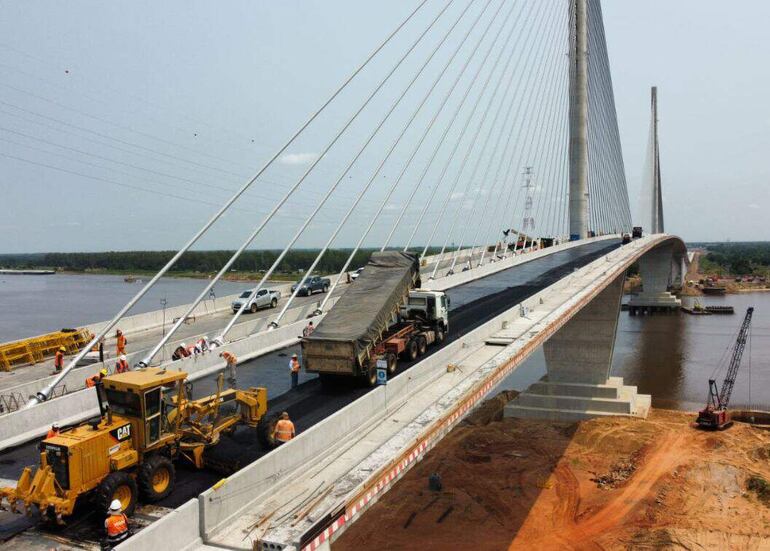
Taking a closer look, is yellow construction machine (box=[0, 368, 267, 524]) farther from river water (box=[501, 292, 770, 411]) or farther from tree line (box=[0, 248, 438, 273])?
tree line (box=[0, 248, 438, 273])

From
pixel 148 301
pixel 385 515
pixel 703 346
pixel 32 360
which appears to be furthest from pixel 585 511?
pixel 148 301

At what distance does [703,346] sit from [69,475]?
192 feet

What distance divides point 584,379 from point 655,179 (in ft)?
265

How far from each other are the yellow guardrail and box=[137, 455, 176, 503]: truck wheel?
1280 cm

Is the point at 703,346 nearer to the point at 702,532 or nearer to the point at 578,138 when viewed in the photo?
the point at 578,138

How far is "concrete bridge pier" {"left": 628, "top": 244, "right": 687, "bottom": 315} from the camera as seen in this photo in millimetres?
81438

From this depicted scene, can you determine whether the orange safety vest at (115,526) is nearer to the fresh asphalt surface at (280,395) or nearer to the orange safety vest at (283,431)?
the fresh asphalt surface at (280,395)

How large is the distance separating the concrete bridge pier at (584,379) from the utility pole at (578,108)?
2295 cm

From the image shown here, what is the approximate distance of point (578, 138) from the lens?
5603cm

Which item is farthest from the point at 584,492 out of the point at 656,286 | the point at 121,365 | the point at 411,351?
the point at 656,286

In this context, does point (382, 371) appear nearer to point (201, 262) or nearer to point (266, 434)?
point (266, 434)

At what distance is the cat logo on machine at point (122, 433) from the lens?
8727 mm

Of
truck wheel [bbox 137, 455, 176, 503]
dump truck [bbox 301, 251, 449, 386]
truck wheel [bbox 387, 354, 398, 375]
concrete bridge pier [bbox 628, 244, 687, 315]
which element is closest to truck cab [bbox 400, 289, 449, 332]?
dump truck [bbox 301, 251, 449, 386]

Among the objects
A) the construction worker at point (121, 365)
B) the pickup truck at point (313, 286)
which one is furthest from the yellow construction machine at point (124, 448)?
the pickup truck at point (313, 286)
